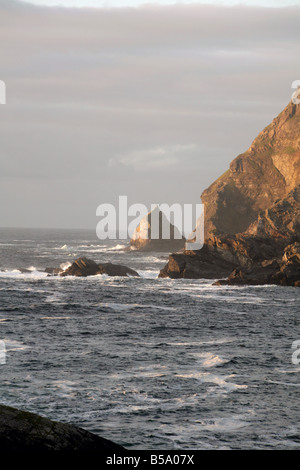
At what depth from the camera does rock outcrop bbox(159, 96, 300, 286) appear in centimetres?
8869

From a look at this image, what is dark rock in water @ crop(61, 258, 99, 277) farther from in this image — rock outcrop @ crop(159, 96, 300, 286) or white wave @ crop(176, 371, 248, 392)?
white wave @ crop(176, 371, 248, 392)

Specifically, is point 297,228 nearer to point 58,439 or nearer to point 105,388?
A: point 105,388

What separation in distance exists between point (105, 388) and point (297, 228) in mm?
76951

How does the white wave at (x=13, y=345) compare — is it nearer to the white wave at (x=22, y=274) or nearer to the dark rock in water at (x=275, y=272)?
the dark rock in water at (x=275, y=272)

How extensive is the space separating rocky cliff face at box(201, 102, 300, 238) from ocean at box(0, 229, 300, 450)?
109m

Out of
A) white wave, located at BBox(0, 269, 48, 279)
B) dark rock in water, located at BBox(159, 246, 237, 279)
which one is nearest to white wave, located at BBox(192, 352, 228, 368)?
dark rock in water, located at BBox(159, 246, 237, 279)

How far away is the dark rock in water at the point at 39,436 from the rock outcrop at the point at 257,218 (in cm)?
6981

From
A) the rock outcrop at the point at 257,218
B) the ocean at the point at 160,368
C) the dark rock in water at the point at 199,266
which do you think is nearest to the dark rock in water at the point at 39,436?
the ocean at the point at 160,368

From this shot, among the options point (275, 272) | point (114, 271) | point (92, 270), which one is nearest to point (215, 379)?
point (275, 272)

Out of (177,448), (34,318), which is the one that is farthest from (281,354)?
(34,318)

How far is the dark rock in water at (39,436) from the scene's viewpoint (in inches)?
628

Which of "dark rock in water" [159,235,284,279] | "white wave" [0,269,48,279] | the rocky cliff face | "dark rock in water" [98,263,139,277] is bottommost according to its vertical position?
"white wave" [0,269,48,279]

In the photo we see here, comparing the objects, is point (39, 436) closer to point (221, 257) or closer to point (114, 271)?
point (114, 271)

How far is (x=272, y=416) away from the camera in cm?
2611
